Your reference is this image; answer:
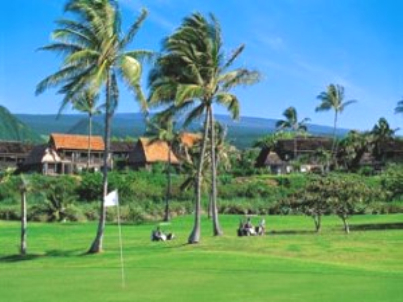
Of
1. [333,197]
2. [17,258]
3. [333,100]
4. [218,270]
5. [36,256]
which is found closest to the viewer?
[218,270]

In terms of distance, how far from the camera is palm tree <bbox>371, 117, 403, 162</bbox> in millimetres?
130750

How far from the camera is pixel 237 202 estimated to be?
88812mm

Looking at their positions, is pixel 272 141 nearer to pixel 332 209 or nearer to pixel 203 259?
pixel 332 209

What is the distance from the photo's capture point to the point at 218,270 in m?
25.1

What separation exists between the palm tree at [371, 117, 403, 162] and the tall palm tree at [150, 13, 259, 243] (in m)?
91.3

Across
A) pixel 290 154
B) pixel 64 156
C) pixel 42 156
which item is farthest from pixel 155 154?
pixel 290 154

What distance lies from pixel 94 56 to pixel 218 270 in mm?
14796

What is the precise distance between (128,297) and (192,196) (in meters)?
72.5

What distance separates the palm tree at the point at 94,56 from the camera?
117ft

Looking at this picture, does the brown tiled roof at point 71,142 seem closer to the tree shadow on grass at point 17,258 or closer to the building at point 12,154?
the building at point 12,154

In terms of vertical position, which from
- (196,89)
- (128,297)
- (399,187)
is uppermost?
(196,89)

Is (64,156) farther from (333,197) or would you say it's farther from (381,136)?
(333,197)

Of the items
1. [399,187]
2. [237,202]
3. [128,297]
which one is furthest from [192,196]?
[128,297]

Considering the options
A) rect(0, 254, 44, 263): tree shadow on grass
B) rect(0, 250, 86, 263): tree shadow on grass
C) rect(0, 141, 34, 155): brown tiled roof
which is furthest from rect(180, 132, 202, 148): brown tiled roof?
rect(0, 254, 44, 263): tree shadow on grass
